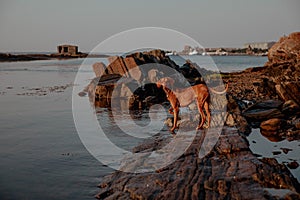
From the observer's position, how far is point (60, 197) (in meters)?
7.00

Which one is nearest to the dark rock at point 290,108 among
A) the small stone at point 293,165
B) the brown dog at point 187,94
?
the brown dog at point 187,94

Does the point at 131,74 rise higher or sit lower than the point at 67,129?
higher

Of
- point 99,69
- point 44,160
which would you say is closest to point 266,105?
point 44,160

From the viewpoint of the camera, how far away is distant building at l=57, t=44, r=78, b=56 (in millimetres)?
148250

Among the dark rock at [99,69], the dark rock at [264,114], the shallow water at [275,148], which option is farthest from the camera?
the dark rock at [99,69]

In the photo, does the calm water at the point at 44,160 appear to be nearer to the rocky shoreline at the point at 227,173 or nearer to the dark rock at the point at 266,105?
the rocky shoreline at the point at 227,173

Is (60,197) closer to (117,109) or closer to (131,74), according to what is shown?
(117,109)

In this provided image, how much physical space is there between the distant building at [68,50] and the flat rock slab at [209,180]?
146 meters

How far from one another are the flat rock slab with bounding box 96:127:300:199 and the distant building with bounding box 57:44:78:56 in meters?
146

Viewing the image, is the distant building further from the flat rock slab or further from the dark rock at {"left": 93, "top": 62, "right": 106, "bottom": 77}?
the flat rock slab

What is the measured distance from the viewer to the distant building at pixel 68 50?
148 m

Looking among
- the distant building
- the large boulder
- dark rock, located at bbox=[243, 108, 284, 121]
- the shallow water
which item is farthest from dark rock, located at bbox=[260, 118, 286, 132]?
the distant building

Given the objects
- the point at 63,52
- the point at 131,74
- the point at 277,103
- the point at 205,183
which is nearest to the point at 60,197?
the point at 205,183

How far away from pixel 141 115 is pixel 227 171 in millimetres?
10461
